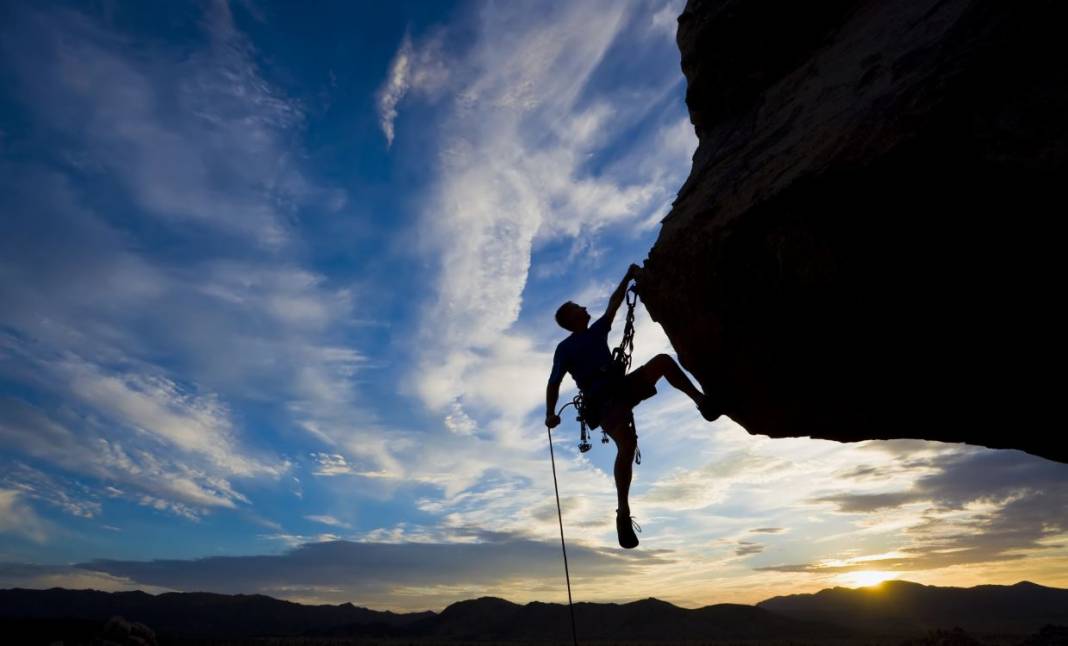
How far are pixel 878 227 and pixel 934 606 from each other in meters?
111

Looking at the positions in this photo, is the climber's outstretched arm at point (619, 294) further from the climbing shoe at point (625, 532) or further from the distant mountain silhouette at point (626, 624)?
the distant mountain silhouette at point (626, 624)

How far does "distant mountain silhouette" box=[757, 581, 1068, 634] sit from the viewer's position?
7481 centimetres

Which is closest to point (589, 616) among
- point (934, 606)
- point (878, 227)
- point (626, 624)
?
point (626, 624)

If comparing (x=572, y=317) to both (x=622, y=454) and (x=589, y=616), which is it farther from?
(x=589, y=616)

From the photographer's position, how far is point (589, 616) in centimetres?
6325

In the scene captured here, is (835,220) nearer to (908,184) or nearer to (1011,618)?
(908,184)

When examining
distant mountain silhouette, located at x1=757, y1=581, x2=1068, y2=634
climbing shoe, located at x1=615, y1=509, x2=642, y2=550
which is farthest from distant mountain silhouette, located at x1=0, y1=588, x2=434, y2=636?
climbing shoe, located at x1=615, y1=509, x2=642, y2=550

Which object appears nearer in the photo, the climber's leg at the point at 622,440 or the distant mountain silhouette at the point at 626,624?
the climber's leg at the point at 622,440

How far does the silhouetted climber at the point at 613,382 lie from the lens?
6094 mm

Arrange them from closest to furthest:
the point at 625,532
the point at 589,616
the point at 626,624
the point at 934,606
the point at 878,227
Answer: the point at 878,227
the point at 625,532
the point at 626,624
the point at 589,616
the point at 934,606

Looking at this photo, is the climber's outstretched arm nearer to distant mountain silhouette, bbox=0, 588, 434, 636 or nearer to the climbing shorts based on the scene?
the climbing shorts

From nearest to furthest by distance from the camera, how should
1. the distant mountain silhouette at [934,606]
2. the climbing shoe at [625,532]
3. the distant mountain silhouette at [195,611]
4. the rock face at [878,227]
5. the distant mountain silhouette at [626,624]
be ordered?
the rock face at [878,227] → the climbing shoe at [625,532] → the distant mountain silhouette at [626,624] → the distant mountain silhouette at [934,606] → the distant mountain silhouette at [195,611]

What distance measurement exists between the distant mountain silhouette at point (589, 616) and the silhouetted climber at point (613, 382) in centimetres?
3774

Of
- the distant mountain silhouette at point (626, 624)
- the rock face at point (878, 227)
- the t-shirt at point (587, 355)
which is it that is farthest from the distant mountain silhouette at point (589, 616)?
the rock face at point (878, 227)
